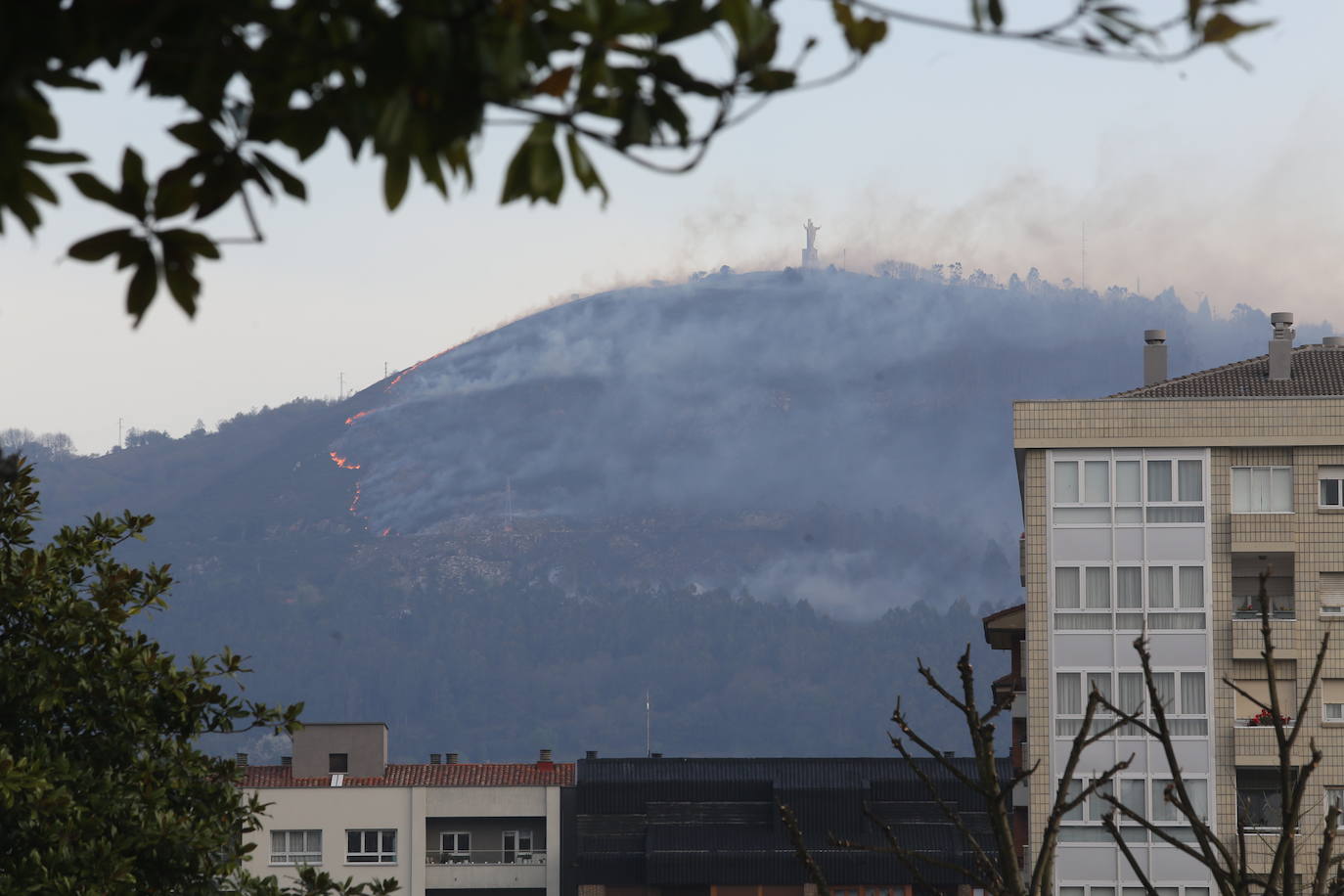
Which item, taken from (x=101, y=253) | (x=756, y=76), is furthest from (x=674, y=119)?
(x=101, y=253)

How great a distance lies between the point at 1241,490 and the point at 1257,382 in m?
4.60

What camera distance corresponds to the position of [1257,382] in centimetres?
6488

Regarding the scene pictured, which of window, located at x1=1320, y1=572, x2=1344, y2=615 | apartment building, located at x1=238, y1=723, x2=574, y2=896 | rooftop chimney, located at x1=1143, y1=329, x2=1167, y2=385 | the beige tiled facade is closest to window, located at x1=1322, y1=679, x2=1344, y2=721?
the beige tiled facade

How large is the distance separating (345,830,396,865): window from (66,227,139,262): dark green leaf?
304 ft

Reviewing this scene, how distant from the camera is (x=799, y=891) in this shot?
302 ft

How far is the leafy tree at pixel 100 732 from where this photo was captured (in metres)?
15.9

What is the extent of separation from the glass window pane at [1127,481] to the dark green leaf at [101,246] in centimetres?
5965

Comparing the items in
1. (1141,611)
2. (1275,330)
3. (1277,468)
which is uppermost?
(1275,330)

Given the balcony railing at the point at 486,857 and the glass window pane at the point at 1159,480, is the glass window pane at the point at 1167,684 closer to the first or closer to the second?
the glass window pane at the point at 1159,480

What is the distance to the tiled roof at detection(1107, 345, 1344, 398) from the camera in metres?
63.9

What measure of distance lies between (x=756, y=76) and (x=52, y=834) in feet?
42.5

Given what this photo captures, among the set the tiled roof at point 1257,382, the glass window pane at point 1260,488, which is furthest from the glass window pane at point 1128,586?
the tiled roof at point 1257,382

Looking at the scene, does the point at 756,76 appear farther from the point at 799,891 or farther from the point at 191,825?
the point at 799,891

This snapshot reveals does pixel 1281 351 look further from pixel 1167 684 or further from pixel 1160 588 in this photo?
pixel 1167 684
